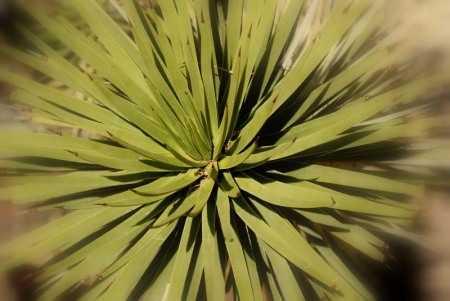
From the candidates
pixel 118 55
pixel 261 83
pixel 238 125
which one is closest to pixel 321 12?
pixel 261 83

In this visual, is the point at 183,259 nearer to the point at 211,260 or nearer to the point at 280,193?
the point at 211,260

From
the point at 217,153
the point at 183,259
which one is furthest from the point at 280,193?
the point at 183,259

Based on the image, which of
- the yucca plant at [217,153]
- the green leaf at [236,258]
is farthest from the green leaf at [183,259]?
the green leaf at [236,258]

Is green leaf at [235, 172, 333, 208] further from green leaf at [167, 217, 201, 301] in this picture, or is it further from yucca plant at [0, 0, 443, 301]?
green leaf at [167, 217, 201, 301]

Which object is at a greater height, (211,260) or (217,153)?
(217,153)

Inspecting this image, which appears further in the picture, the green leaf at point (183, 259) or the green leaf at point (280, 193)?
the green leaf at point (183, 259)

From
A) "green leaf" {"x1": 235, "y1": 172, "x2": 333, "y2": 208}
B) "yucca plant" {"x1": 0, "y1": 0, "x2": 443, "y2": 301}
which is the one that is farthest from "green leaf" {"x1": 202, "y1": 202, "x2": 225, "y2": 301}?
"green leaf" {"x1": 235, "y1": 172, "x2": 333, "y2": 208}

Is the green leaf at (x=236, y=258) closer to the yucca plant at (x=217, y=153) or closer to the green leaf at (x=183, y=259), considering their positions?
the yucca plant at (x=217, y=153)

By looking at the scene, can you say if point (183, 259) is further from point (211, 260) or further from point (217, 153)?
point (217, 153)
